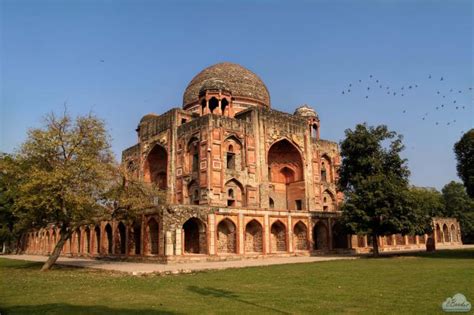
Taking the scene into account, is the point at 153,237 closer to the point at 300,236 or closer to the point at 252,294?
the point at 300,236

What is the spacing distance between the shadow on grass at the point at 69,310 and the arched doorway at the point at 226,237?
18.5 meters

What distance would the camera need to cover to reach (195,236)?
2797cm

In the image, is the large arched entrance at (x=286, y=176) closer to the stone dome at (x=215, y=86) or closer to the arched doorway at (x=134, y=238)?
the stone dome at (x=215, y=86)

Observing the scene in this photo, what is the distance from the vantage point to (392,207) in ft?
82.0

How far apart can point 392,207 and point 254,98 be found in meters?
21.0

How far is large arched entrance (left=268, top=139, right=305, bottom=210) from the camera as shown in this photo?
125 feet

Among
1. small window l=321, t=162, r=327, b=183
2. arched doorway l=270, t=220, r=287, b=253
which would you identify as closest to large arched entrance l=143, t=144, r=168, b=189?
arched doorway l=270, t=220, r=287, b=253

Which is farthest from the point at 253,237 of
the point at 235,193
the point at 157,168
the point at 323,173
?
the point at 157,168

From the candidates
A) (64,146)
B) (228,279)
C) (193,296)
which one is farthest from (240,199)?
(193,296)

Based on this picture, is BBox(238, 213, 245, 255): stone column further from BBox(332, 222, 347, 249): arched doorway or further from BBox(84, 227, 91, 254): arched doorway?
BBox(84, 227, 91, 254): arched doorway

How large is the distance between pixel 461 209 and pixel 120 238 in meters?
47.6

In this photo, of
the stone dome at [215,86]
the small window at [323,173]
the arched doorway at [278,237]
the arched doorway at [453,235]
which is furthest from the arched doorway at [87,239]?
the arched doorway at [453,235]

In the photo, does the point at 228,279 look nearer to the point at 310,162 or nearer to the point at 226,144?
the point at 226,144

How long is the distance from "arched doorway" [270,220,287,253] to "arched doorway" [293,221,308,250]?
1.19 meters
